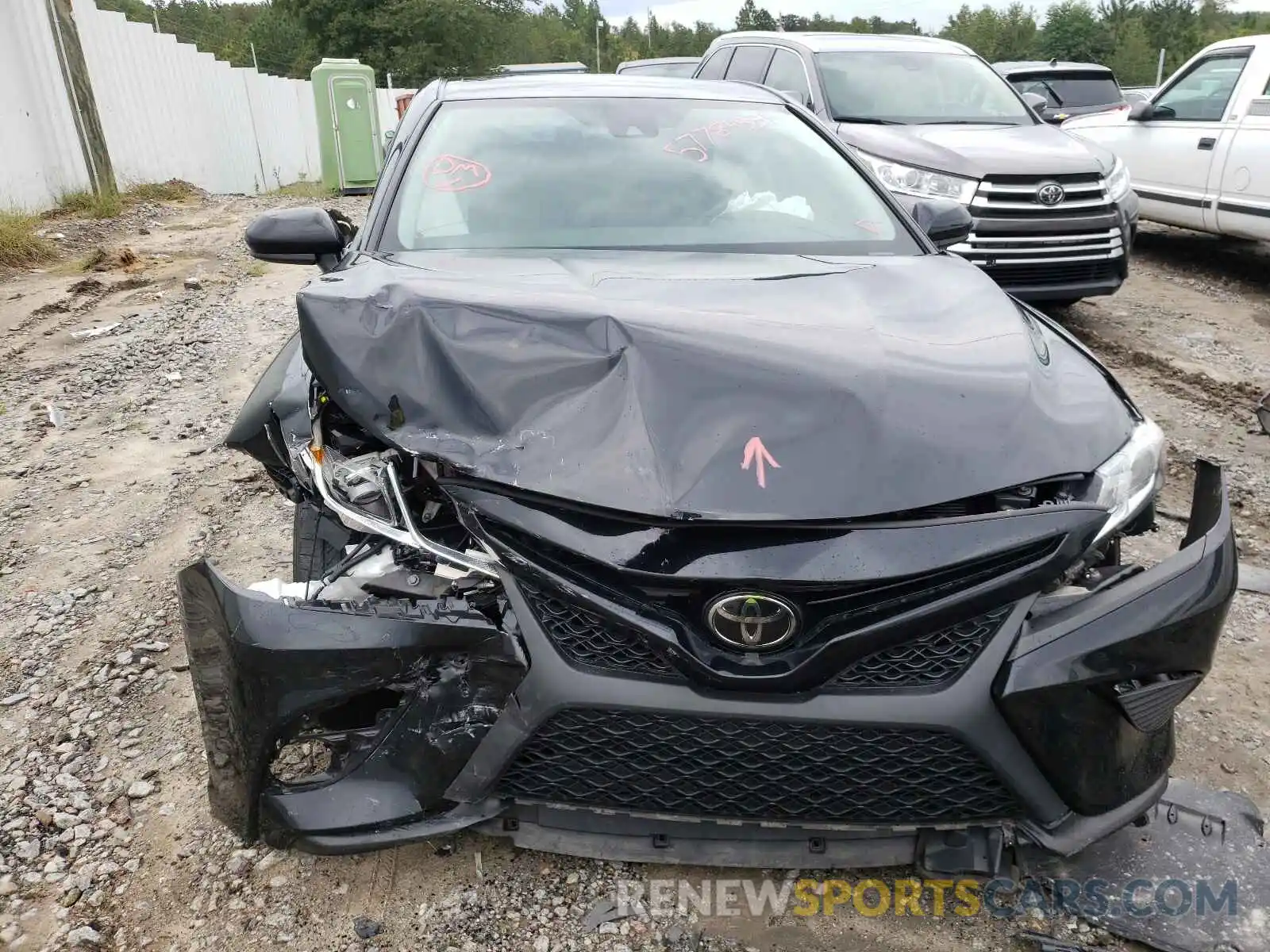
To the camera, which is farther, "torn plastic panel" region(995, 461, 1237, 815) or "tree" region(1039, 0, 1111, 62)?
"tree" region(1039, 0, 1111, 62)

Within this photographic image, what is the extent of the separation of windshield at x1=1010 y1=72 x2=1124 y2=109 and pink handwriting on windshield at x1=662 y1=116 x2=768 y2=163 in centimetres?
982

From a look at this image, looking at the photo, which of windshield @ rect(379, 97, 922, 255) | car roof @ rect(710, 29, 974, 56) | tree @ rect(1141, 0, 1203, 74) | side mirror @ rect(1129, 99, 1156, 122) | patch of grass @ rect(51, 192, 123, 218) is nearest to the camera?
Answer: windshield @ rect(379, 97, 922, 255)

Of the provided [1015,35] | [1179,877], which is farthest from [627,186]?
[1015,35]

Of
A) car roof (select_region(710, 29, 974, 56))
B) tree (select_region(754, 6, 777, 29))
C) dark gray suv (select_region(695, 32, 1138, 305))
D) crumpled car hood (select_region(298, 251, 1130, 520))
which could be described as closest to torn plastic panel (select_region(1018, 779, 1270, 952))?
crumpled car hood (select_region(298, 251, 1130, 520))

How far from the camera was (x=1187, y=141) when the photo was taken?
7.47 m

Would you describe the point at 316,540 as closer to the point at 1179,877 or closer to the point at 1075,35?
the point at 1179,877

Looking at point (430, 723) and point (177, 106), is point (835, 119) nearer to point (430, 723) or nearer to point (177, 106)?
point (430, 723)

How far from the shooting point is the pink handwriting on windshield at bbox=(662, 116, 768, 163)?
3.09 metres

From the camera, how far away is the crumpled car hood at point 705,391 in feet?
5.45

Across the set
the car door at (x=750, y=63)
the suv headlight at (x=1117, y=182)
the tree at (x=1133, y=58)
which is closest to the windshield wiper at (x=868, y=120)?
the car door at (x=750, y=63)

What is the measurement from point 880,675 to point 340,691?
3.15 ft

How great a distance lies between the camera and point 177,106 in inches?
576

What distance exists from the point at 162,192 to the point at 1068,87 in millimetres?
12022

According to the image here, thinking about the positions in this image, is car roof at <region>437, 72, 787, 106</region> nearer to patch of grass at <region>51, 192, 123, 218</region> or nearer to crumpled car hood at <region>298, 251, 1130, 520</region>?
crumpled car hood at <region>298, 251, 1130, 520</region>
